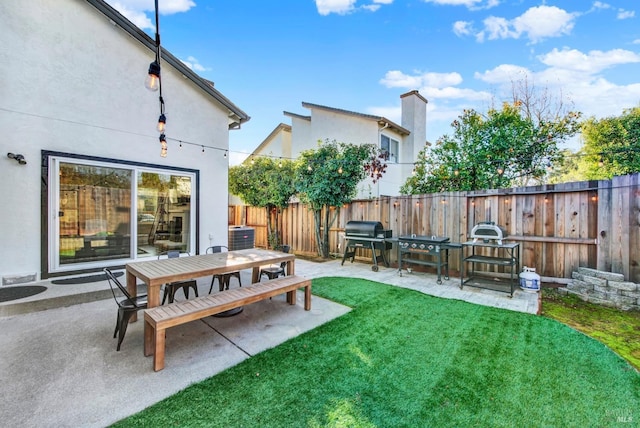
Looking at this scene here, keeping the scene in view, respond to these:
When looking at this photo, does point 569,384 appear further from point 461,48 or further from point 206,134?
point 461,48

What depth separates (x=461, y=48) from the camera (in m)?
8.54

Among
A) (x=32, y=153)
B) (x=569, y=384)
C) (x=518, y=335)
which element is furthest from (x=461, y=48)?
(x=32, y=153)

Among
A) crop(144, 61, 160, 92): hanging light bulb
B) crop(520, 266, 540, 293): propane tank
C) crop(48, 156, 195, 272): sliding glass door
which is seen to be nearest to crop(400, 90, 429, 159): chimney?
crop(520, 266, 540, 293): propane tank

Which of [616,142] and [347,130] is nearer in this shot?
[616,142]

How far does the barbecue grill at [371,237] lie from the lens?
6.58 m

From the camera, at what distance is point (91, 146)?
5219 millimetres

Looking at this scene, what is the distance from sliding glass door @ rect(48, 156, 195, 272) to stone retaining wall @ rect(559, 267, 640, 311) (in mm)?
8072

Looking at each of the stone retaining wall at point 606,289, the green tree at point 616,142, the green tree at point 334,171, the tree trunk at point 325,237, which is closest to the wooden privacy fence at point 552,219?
the stone retaining wall at point 606,289

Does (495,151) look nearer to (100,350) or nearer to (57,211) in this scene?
(100,350)

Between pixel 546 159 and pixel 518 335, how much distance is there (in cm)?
603

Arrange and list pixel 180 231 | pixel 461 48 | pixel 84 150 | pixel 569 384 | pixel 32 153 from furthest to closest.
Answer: pixel 461 48 → pixel 180 231 → pixel 84 150 → pixel 32 153 → pixel 569 384

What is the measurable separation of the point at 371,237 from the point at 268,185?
4354 millimetres

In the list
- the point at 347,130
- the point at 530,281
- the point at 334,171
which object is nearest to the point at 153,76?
the point at 334,171

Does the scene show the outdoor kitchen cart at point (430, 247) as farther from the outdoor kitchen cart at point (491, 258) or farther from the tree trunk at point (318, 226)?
the tree trunk at point (318, 226)
